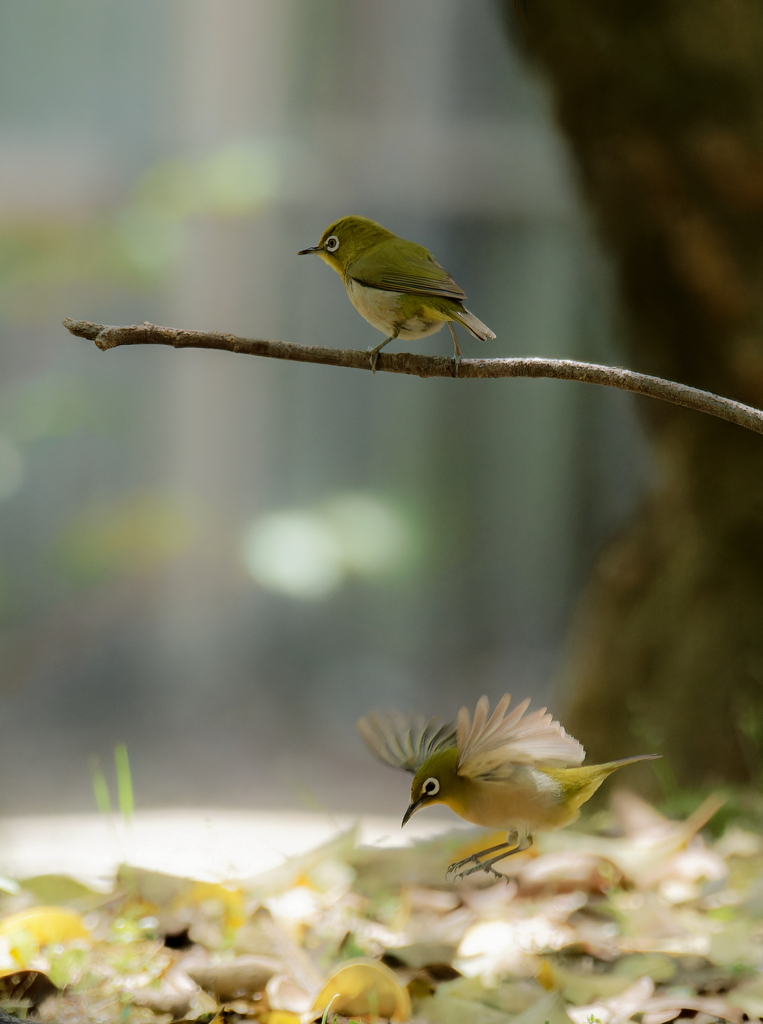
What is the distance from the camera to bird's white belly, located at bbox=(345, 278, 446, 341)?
42cm

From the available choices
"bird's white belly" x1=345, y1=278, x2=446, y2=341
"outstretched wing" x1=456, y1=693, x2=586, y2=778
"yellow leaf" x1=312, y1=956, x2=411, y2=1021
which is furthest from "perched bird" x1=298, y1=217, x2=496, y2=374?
"yellow leaf" x1=312, y1=956, x2=411, y2=1021

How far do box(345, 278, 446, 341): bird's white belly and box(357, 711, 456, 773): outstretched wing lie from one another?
18cm

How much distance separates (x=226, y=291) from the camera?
1283mm

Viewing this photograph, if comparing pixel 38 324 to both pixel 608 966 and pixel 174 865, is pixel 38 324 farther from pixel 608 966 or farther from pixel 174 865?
pixel 608 966

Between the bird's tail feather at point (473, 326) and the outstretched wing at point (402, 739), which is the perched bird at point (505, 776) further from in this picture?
the bird's tail feather at point (473, 326)

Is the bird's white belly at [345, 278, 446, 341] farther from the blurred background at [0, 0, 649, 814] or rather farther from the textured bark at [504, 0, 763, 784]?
the blurred background at [0, 0, 649, 814]

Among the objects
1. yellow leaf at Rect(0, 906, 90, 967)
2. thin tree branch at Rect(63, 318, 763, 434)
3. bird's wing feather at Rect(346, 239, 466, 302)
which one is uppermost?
bird's wing feather at Rect(346, 239, 466, 302)

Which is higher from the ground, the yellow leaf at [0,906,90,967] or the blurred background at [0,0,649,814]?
the blurred background at [0,0,649,814]

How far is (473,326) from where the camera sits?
1.31 ft

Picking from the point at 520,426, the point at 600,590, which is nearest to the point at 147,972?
the point at 600,590

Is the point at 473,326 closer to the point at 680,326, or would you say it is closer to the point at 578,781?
the point at 578,781

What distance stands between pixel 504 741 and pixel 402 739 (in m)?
0.06

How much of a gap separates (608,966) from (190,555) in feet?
3.06

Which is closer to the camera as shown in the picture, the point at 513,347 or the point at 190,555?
the point at 513,347
